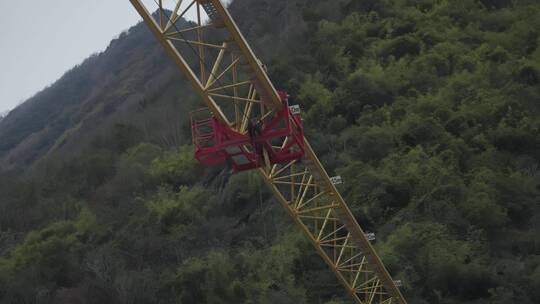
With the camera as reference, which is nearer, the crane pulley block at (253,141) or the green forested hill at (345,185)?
the crane pulley block at (253,141)

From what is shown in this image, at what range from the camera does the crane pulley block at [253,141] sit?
1517 centimetres

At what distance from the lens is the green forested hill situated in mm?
28125

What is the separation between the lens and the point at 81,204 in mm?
43062

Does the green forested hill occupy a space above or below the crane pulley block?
below

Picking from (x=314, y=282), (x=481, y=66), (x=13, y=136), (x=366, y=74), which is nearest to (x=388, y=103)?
(x=366, y=74)

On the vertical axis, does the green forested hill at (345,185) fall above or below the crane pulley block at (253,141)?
below

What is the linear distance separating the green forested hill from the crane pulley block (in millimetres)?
11100

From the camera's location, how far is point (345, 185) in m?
32.1

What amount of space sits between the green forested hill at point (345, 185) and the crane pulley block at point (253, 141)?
1110 cm

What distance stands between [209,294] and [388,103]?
14259 mm

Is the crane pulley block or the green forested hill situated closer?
the crane pulley block

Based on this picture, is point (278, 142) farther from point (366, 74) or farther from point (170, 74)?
point (170, 74)

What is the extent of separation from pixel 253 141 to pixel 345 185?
17282 millimetres

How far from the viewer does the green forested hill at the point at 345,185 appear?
28125 mm
